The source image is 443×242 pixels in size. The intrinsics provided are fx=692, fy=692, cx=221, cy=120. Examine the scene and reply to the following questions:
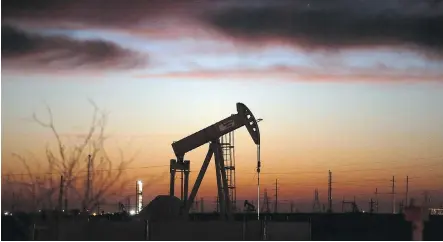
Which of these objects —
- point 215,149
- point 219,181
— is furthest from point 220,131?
point 219,181

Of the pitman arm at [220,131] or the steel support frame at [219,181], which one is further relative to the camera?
the steel support frame at [219,181]

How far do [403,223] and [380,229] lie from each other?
2.32 meters

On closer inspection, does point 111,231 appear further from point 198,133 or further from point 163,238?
point 198,133

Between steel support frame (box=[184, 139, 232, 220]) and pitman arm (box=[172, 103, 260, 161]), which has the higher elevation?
pitman arm (box=[172, 103, 260, 161])

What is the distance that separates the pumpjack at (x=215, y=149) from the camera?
32.6m

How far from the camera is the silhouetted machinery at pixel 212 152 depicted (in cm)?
3266

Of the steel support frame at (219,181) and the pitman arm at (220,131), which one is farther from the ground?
the pitman arm at (220,131)

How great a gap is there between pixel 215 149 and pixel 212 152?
73 centimetres

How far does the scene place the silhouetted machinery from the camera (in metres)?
32.7

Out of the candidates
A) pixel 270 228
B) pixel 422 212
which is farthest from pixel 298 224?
pixel 422 212

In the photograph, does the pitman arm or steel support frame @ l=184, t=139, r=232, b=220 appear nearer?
the pitman arm

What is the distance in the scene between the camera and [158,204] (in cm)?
3453

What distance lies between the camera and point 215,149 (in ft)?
110

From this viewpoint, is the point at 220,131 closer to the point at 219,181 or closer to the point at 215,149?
the point at 215,149
